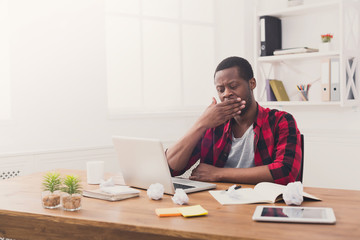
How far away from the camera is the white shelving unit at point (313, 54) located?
3176 millimetres

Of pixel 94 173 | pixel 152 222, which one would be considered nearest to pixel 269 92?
pixel 94 173

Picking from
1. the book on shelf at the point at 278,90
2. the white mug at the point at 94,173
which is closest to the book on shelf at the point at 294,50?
the book on shelf at the point at 278,90

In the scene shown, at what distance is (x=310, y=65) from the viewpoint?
11.7 feet

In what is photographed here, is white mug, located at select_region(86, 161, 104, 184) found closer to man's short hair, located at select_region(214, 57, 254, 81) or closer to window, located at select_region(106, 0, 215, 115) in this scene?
man's short hair, located at select_region(214, 57, 254, 81)

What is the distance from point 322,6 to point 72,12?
1929 millimetres

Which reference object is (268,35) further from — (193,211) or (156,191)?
(193,211)

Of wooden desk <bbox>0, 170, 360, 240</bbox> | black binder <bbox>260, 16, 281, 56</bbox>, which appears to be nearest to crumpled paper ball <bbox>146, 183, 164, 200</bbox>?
wooden desk <bbox>0, 170, 360, 240</bbox>

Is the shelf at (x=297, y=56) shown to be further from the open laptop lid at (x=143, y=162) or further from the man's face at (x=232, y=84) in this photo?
the open laptop lid at (x=143, y=162)

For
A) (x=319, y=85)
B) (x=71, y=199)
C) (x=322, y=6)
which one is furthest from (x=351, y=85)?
(x=71, y=199)

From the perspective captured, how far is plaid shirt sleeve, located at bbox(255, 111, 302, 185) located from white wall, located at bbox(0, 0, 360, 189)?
1.57 m

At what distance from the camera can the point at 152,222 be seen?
50.5 inches

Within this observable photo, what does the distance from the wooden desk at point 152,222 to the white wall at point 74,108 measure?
56.7 inches

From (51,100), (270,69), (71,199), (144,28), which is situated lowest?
(71,199)

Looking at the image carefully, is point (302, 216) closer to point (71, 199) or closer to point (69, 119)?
point (71, 199)
